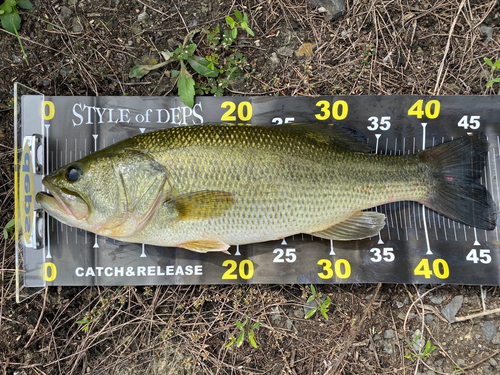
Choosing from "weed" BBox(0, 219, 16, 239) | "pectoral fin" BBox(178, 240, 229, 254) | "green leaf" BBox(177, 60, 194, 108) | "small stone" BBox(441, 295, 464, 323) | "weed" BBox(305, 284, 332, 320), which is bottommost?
"small stone" BBox(441, 295, 464, 323)

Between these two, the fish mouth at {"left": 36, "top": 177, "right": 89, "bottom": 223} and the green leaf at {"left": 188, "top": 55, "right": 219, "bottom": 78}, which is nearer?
the fish mouth at {"left": 36, "top": 177, "right": 89, "bottom": 223}

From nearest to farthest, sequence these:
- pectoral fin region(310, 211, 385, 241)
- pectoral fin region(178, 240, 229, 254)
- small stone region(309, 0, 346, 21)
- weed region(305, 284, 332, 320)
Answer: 1. pectoral fin region(178, 240, 229, 254)
2. pectoral fin region(310, 211, 385, 241)
3. weed region(305, 284, 332, 320)
4. small stone region(309, 0, 346, 21)

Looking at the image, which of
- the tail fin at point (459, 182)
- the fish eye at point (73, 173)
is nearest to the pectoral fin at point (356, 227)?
the tail fin at point (459, 182)

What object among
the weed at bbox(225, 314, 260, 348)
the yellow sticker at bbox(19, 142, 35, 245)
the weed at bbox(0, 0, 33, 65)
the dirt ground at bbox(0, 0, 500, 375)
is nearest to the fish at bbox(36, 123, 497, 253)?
the yellow sticker at bbox(19, 142, 35, 245)

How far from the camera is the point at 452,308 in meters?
3.22

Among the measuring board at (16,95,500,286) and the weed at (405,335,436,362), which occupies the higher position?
the measuring board at (16,95,500,286)

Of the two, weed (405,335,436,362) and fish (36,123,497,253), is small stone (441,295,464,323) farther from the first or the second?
fish (36,123,497,253)

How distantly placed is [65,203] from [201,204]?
1148 mm

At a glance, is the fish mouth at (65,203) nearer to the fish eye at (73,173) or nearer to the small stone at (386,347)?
the fish eye at (73,173)

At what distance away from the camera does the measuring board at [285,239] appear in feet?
10.3

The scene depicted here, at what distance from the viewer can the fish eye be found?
2615 mm

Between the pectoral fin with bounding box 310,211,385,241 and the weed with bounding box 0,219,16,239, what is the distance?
3.18 m

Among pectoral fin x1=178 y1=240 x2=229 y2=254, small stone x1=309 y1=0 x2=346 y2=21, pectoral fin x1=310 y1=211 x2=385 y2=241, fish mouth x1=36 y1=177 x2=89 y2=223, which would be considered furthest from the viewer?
small stone x1=309 y1=0 x2=346 y2=21

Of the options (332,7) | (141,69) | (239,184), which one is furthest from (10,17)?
(332,7)
